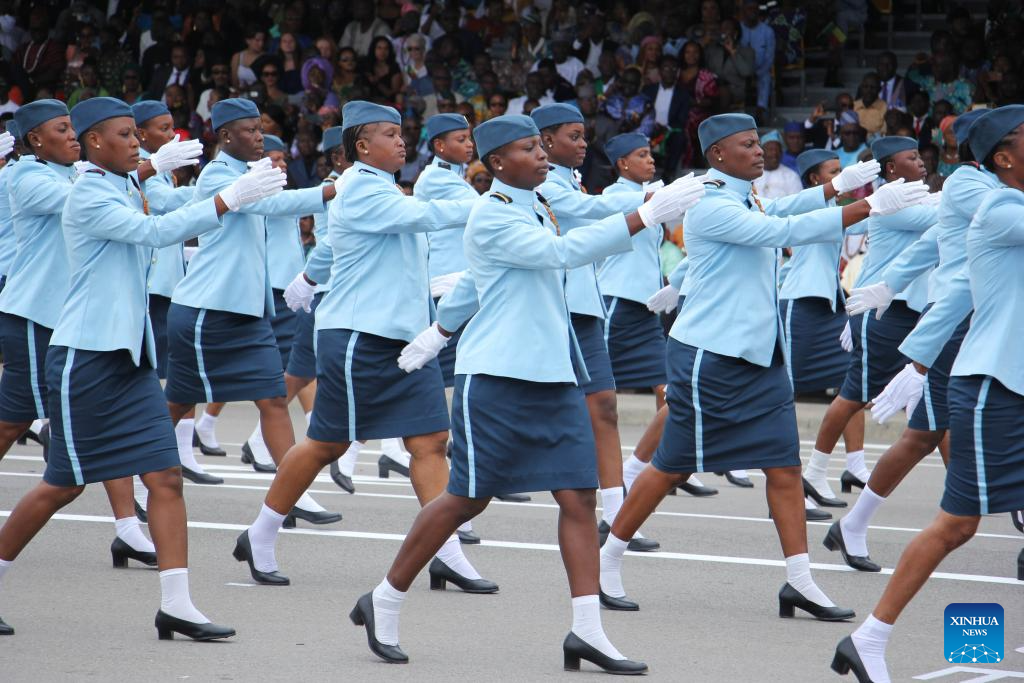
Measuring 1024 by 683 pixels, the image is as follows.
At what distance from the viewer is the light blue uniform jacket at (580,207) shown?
8102mm

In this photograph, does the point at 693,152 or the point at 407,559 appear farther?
the point at 693,152

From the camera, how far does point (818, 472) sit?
9742 millimetres

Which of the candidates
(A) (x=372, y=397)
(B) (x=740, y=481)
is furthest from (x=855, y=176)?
(B) (x=740, y=481)

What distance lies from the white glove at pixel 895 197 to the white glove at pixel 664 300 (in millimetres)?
3063

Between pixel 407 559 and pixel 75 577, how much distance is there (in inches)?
89.7

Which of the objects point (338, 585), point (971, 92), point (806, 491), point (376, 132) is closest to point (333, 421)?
point (338, 585)

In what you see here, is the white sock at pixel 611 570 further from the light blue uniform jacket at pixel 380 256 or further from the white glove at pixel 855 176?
the white glove at pixel 855 176

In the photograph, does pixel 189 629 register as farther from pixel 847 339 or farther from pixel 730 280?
pixel 847 339

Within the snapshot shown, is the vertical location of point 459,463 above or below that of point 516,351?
below

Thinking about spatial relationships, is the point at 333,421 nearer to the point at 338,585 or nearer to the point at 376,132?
the point at 338,585

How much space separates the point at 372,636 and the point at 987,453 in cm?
234

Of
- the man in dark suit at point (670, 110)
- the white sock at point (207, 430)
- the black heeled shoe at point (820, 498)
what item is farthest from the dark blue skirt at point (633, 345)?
the man in dark suit at point (670, 110)

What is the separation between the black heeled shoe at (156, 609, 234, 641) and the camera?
5.96 m

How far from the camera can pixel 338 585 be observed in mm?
7184
